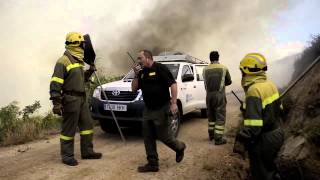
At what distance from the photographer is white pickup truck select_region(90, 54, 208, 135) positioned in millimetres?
9039

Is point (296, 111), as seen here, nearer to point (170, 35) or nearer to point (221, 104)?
point (221, 104)

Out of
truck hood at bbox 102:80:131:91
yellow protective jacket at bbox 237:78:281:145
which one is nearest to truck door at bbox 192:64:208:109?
truck hood at bbox 102:80:131:91

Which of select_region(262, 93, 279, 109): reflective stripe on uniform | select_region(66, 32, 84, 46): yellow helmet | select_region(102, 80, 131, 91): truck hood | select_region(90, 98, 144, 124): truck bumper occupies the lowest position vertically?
select_region(90, 98, 144, 124): truck bumper

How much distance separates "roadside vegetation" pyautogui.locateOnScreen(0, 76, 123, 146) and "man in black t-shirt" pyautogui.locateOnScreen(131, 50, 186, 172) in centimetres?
333

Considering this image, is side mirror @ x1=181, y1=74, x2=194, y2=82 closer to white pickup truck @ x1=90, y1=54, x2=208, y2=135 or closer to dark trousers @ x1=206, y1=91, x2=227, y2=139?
white pickup truck @ x1=90, y1=54, x2=208, y2=135

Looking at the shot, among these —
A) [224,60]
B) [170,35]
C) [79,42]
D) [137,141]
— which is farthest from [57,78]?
[224,60]

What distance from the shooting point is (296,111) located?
7.50 meters

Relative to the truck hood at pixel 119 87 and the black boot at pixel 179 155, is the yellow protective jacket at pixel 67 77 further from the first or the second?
the black boot at pixel 179 155

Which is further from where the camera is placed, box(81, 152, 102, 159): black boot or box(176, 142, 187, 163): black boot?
box(81, 152, 102, 159): black boot

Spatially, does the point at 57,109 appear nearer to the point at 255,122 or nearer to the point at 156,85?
the point at 156,85

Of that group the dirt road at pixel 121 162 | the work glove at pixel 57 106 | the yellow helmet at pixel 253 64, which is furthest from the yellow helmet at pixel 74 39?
the yellow helmet at pixel 253 64

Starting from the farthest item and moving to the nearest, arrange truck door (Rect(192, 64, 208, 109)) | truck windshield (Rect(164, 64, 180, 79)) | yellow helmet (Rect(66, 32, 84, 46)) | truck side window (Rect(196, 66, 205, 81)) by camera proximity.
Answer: truck side window (Rect(196, 66, 205, 81)) < truck door (Rect(192, 64, 208, 109)) < truck windshield (Rect(164, 64, 180, 79)) < yellow helmet (Rect(66, 32, 84, 46))

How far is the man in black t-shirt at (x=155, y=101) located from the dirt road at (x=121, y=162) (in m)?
0.50

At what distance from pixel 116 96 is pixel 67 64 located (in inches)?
83.9
